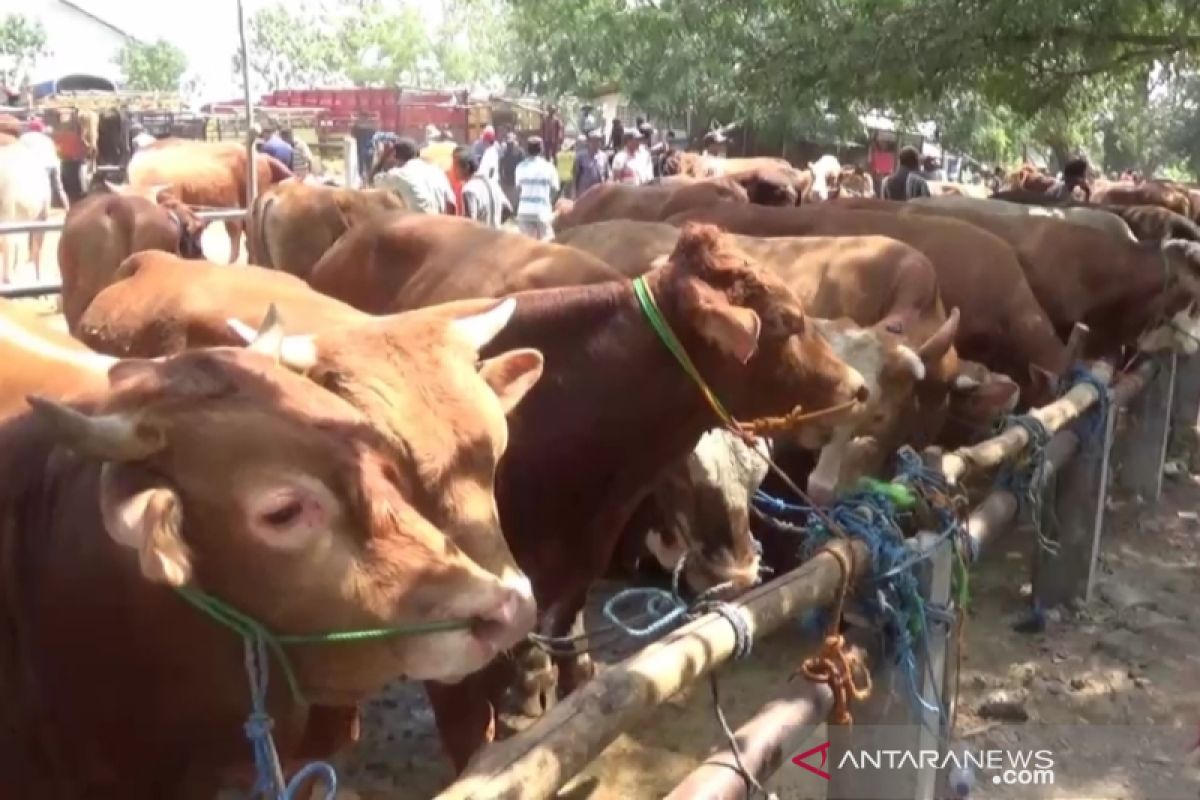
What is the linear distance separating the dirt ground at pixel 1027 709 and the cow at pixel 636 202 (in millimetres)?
4280

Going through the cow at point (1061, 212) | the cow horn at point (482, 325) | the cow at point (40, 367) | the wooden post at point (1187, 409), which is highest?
the cow horn at point (482, 325)

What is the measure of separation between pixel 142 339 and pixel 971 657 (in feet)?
12.6

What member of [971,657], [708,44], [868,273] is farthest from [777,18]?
[971,657]

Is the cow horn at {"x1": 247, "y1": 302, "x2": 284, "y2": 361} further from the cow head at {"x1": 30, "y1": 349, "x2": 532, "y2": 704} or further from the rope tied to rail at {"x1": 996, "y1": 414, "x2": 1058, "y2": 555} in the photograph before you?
Answer: the rope tied to rail at {"x1": 996, "y1": 414, "x2": 1058, "y2": 555}

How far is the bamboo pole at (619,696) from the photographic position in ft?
7.33

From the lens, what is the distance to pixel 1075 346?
756 cm

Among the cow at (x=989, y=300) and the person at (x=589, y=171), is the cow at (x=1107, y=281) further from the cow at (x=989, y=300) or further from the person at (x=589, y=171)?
the person at (x=589, y=171)

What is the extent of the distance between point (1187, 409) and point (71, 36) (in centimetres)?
6652

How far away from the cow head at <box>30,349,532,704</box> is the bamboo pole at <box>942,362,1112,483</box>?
2205 millimetres

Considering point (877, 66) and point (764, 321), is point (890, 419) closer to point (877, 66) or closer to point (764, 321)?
point (764, 321)

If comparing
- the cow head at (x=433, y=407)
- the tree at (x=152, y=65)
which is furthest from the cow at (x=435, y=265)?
the tree at (x=152, y=65)

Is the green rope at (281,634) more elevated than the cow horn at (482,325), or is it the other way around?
the cow horn at (482,325)

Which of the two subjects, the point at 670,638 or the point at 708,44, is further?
the point at 708,44

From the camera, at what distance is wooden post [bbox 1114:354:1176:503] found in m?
8.30
